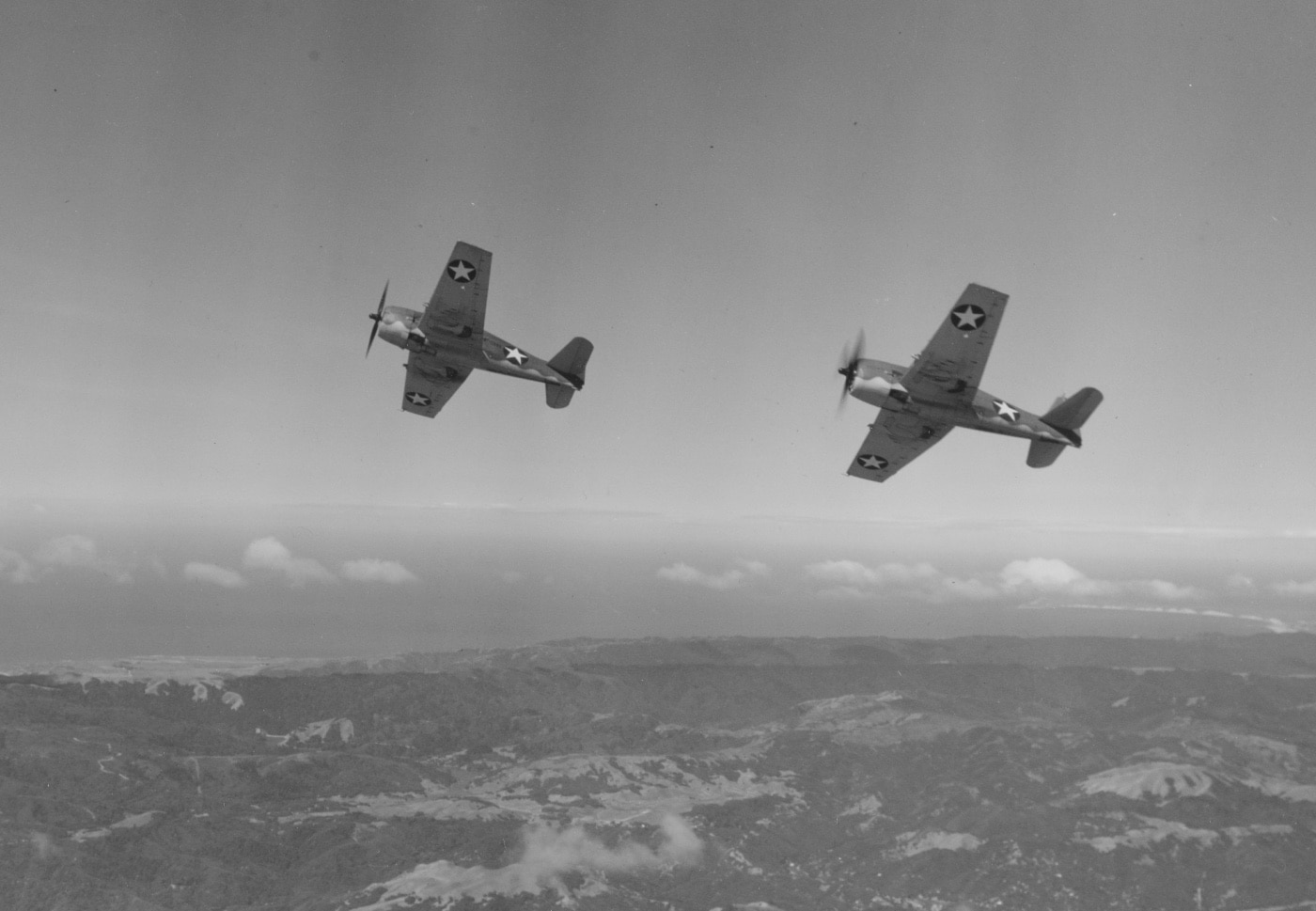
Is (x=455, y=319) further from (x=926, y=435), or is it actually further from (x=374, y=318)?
(x=926, y=435)

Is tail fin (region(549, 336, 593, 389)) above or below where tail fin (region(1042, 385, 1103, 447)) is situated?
above

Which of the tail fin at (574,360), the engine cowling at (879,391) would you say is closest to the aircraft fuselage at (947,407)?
the engine cowling at (879,391)

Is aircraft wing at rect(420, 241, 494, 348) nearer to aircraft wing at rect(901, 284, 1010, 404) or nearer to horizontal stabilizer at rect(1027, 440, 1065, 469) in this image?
aircraft wing at rect(901, 284, 1010, 404)

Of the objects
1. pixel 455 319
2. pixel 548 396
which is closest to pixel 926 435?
pixel 548 396

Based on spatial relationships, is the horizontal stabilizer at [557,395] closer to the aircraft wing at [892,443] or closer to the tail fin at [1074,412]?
the aircraft wing at [892,443]

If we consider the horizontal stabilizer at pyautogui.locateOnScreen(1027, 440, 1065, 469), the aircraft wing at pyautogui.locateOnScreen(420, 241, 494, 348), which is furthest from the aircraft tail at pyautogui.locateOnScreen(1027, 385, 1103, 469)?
the aircraft wing at pyautogui.locateOnScreen(420, 241, 494, 348)

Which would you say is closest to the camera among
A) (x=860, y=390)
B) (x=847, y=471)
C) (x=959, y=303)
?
(x=959, y=303)
